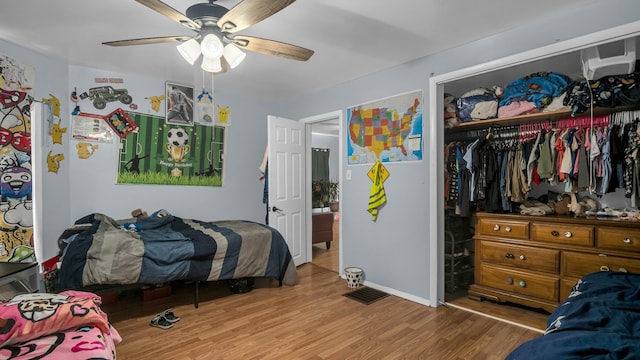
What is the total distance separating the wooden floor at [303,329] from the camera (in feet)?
7.75

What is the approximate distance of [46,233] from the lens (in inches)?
126

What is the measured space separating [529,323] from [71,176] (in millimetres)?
4673

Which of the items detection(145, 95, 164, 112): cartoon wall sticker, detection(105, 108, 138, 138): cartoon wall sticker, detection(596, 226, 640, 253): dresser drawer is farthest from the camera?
detection(145, 95, 164, 112): cartoon wall sticker

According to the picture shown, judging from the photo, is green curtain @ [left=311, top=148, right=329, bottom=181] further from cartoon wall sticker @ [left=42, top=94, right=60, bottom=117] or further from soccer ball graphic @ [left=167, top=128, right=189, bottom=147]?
cartoon wall sticker @ [left=42, top=94, right=60, bottom=117]

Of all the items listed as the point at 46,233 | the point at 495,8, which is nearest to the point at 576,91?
the point at 495,8

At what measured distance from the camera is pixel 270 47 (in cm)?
218

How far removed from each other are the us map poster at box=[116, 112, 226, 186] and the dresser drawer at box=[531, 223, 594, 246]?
12.2 ft

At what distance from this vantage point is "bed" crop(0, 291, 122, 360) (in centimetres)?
119

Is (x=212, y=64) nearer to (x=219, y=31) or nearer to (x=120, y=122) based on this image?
(x=219, y=31)

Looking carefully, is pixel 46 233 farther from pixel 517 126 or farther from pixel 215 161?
pixel 517 126

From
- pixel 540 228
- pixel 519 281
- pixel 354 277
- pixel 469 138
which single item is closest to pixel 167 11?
pixel 354 277

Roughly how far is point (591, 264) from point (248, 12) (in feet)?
10.7

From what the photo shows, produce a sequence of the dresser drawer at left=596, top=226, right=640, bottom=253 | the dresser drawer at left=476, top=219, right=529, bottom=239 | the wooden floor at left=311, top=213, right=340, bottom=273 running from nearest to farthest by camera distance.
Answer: the dresser drawer at left=596, top=226, right=640, bottom=253 < the dresser drawer at left=476, top=219, right=529, bottom=239 < the wooden floor at left=311, top=213, right=340, bottom=273

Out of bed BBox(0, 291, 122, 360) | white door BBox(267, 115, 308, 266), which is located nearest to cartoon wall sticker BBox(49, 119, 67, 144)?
white door BBox(267, 115, 308, 266)
